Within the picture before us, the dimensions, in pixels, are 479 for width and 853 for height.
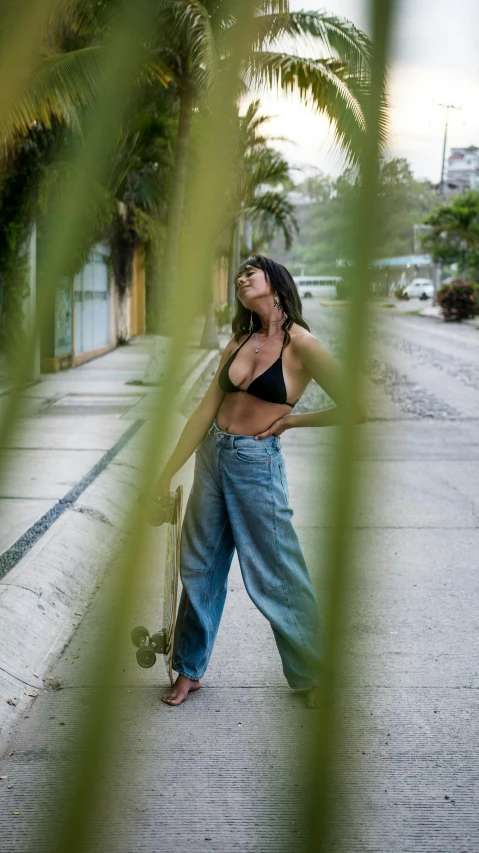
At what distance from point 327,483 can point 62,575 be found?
4.06m

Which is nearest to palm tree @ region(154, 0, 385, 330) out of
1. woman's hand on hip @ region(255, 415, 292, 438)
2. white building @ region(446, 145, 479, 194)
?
white building @ region(446, 145, 479, 194)

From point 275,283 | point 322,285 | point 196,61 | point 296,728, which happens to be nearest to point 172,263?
point 322,285

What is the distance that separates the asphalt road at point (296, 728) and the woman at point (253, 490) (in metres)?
0.18

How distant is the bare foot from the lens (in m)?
3.48

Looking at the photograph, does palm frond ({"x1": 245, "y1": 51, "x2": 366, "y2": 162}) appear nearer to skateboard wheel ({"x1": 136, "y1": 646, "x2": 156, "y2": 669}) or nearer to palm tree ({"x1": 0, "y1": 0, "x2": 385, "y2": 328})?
palm tree ({"x1": 0, "y1": 0, "x2": 385, "y2": 328})

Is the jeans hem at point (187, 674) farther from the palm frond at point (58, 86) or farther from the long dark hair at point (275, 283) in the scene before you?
the palm frond at point (58, 86)

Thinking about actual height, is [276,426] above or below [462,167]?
below

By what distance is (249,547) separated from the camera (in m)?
3.36

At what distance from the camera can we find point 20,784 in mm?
2863

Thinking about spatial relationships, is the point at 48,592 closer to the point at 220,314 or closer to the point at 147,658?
the point at 147,658

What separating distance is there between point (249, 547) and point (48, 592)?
4.60 feet

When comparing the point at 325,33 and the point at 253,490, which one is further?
the point at 253,490

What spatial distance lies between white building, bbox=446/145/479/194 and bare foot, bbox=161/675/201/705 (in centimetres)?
284

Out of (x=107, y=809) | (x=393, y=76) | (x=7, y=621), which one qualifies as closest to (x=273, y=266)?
(x=7, y=621)
